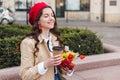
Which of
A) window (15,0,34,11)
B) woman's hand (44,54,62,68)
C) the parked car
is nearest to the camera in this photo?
woman's hand (44,54,62,68)

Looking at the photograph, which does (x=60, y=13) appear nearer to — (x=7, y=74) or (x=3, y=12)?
(x=3, y=12)

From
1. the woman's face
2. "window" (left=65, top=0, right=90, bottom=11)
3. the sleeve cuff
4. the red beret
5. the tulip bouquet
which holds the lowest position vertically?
the sleeve cuff

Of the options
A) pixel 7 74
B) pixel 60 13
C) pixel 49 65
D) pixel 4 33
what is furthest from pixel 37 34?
pixel 60 13

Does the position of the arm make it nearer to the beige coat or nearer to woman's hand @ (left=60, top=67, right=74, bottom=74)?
the beige coat

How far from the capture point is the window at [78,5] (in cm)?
2978

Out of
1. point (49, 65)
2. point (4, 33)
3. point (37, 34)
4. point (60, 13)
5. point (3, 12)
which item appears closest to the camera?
point (49, 65)

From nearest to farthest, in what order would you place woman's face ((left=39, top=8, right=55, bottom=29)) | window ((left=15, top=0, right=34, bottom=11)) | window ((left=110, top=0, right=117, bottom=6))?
woman's face ((left=39, top=8, right=55, bottom=29)) < window ((left=110, top=0, right=117, bottom=6)) < window ((left=15, top=0, right=34, bottom=11))

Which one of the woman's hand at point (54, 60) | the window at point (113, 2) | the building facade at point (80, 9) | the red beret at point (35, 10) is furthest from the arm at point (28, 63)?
the window at point (113, 2)

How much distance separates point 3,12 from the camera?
24.9 metres

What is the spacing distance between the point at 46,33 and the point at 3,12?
22.4m

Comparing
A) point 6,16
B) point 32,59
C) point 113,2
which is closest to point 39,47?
point 32,59

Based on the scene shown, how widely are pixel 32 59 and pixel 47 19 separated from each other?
41 centimetres

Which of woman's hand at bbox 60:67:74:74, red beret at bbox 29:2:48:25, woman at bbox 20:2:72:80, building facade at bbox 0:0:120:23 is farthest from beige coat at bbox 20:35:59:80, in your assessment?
building facade at bbox 0:0:120:23

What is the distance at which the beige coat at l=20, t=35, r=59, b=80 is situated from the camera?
2.87 m
